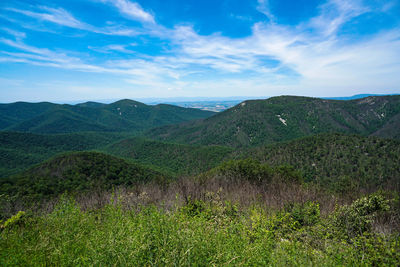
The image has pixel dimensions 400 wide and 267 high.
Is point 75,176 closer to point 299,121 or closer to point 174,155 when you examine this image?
point 174,155

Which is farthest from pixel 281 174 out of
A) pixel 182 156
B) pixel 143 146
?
pixel 143 146

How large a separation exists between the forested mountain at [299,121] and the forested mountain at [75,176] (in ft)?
387

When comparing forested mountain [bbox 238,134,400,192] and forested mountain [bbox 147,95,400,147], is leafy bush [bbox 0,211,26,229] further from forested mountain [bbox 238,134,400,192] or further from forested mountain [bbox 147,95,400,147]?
forested mountain [bbox 147,95,400,147]

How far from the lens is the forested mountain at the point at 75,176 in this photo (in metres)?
36.4

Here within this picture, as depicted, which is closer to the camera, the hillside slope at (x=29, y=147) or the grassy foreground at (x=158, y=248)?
the grassy foreground at (x=158, y=248)

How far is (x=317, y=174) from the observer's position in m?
56.8

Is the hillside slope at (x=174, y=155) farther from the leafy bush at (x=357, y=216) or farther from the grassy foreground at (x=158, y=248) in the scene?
the grassy foreground at (x=158, y=248)

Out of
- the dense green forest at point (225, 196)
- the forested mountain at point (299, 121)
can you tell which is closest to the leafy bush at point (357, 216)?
the dense green forest at point (225, 196)

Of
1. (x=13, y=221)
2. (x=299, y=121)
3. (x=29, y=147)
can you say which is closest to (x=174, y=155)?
(x=13, y=221)

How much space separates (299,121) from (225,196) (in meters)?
189

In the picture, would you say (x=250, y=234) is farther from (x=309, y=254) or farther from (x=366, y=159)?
(x=366, y=159)

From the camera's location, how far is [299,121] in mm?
178125

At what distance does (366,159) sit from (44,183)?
89469 millimetres

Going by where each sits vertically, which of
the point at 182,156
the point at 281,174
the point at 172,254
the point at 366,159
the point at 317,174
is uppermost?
the point at 172,254
